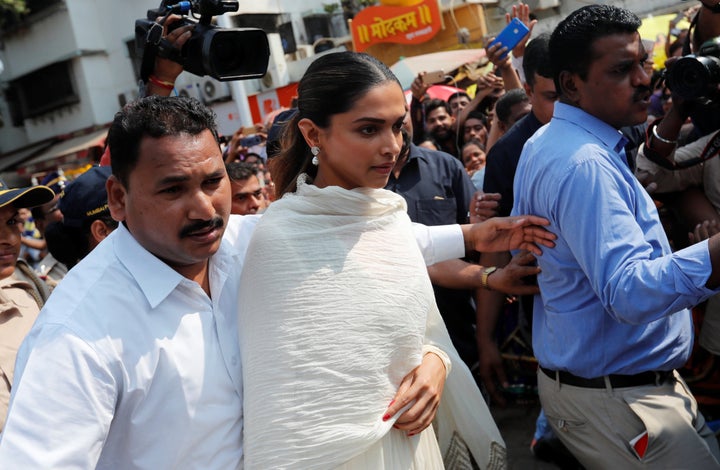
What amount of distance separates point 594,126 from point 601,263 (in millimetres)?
516

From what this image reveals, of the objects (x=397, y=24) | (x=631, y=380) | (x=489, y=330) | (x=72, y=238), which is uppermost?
(x=397, y=24)

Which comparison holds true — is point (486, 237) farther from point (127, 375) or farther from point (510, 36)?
point (510, 36)

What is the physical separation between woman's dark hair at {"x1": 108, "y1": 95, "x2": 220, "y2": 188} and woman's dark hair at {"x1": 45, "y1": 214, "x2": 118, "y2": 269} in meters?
1.17

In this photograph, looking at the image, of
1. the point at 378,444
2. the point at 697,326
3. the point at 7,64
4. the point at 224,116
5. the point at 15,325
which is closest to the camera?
the point at 378,444

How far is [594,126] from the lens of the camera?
218 cm

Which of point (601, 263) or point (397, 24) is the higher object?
point (397, 24)

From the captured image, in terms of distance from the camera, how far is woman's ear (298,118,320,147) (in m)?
2.01

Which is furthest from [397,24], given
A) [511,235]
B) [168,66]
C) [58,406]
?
[58,406]

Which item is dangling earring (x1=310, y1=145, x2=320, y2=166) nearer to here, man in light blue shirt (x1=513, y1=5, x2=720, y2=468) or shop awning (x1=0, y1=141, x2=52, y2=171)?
man in light blue shirt (x1=513, y1=5, x2=720, y2=468)

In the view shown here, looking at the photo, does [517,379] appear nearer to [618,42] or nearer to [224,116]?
[618,42]

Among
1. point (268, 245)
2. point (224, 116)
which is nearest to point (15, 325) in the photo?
point (268, 245)

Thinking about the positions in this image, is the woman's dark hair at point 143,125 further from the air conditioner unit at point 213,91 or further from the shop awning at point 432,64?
the air conditioner unit at point 213,91

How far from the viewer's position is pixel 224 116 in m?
18.1

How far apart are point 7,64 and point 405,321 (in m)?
21.9
